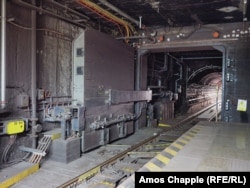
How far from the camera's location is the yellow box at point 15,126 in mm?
4621

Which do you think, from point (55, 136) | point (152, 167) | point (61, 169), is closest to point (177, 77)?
point (55, 136)

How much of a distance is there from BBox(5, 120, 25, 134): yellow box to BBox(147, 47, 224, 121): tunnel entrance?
6.35 metres

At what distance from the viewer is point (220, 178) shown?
8.55 feet

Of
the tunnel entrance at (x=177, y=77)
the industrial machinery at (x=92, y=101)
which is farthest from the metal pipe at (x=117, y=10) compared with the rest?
the tunnel entrance at (x=177, y=77)

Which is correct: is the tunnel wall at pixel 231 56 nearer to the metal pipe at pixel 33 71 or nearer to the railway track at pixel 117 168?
the railway track at pixel 117 168

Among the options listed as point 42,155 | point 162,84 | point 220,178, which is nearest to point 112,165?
point 42,155

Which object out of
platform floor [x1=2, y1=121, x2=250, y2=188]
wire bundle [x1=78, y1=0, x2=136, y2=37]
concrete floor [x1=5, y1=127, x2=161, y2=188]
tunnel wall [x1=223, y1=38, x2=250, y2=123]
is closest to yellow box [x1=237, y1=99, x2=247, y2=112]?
tunnel wall [x1=223, y1=38, x2=250, y2=123]

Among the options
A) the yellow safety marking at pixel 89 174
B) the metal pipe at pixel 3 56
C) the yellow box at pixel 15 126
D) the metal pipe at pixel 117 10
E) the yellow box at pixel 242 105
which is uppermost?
the metal pipe at pixel 117 10

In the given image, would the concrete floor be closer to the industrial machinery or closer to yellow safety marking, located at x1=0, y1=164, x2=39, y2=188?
yellow safety marking, located at x1=0, y1=164, x2=39, y2=188

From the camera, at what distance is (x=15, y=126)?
15.6 feet

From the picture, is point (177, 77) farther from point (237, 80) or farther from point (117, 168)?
point (117, 168)

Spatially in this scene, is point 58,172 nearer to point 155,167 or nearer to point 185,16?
point 155,167

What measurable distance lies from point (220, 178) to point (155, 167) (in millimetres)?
705

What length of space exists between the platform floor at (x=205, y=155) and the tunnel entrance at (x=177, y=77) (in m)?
5.49
